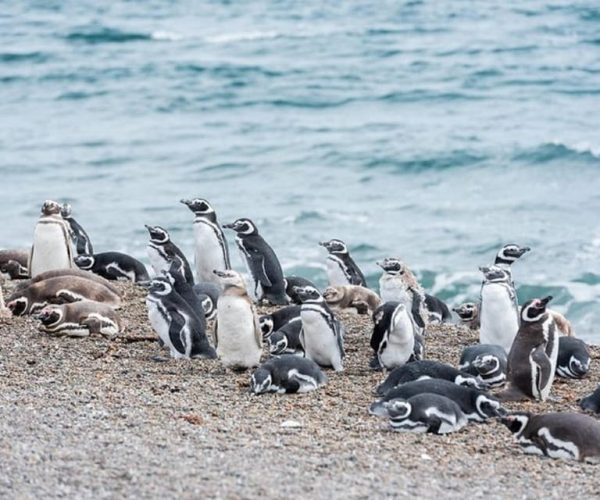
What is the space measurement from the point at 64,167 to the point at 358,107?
7256 millimetres

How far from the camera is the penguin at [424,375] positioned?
8.70 meters

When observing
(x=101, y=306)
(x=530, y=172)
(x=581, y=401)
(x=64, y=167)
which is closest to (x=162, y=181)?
(x=64, y=167)

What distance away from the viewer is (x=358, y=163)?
989 inches

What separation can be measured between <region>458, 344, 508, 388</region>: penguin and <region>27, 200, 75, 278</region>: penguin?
4.46 meters

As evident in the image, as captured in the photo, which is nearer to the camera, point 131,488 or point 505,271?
point 131,488

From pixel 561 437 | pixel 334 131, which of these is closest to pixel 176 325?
pixel 561 437

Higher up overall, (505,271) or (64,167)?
(505,271)

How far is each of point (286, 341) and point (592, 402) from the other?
92.1 inches

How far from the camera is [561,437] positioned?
7.46 metres

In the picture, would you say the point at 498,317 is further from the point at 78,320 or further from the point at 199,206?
the point at 199,206

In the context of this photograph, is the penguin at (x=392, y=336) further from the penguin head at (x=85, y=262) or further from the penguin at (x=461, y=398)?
the penguin head at (x=85, y=262)

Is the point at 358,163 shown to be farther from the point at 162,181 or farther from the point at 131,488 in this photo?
the point at 131,488

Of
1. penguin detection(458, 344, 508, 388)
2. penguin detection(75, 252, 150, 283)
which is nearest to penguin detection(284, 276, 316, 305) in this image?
penguin detection(75, 252, 150, 283)

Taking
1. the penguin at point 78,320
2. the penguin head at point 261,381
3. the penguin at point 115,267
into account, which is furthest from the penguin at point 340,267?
the penguin head at point 261,381
